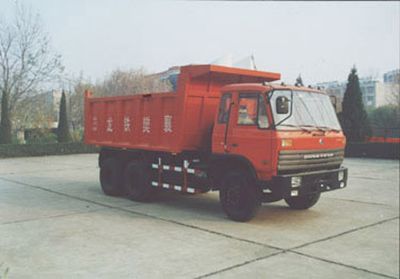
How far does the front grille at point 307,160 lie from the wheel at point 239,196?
52 centimetres

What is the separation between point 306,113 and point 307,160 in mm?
596

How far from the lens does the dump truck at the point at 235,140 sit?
5.21m

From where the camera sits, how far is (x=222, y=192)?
5.83 m

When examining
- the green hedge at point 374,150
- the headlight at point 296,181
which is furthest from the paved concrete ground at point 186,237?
the green hedge at point 374,150

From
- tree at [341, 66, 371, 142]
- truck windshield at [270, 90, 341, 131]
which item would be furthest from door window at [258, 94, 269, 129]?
tree at [341, 66, 371, 142]

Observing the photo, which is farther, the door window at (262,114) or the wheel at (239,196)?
the wheel at (239,196)

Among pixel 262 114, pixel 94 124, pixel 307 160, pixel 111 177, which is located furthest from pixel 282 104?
Answer: pixel 94 124

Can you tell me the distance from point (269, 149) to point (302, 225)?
115 cm

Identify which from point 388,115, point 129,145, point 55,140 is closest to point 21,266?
point 129,145

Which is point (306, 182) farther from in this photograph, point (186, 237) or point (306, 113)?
point (186, 237)

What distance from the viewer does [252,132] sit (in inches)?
210

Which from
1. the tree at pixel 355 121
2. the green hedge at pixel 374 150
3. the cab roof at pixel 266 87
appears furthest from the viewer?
the tree at pixel 355 121

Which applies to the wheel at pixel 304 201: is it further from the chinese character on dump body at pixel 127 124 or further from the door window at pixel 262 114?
the chinese character on dump body at pixel 127 124

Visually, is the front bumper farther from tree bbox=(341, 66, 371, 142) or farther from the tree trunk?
tree bbox=(341, 66, 371, 142)
